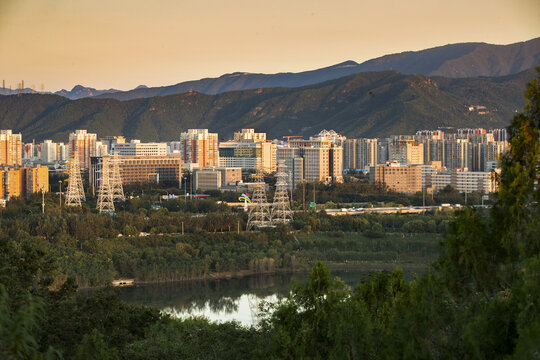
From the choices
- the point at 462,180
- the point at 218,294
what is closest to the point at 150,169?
the point at 462,180

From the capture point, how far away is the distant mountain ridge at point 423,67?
50.9m

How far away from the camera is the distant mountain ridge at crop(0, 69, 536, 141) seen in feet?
→ 108

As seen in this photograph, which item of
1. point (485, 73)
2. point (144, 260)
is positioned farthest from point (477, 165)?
point (485, 73)

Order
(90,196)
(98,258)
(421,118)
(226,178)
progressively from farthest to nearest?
(421,118) → (226,178) → (90,196) → (98,258)

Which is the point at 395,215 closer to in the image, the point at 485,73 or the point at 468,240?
the point at 468,240

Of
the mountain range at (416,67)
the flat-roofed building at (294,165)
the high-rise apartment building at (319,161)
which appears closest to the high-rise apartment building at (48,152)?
the high-rise apartment building at (319,161)

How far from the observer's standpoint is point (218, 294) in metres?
8.95

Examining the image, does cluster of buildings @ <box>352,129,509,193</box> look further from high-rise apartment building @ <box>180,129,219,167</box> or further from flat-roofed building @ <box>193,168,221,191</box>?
high-rise apartment building @ <box>180,129,219,167</box>

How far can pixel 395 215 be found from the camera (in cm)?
1358

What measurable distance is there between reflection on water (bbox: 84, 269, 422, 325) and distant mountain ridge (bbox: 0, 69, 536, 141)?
2115cm

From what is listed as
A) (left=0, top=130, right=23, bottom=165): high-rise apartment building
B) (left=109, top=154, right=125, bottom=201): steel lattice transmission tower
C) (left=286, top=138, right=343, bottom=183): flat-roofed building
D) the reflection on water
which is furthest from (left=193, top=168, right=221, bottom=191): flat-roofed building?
the reflection on water

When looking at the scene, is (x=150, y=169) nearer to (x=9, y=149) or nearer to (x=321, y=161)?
(x=9, y=149)

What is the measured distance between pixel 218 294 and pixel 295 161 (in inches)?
476

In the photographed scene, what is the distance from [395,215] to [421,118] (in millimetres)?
18283
